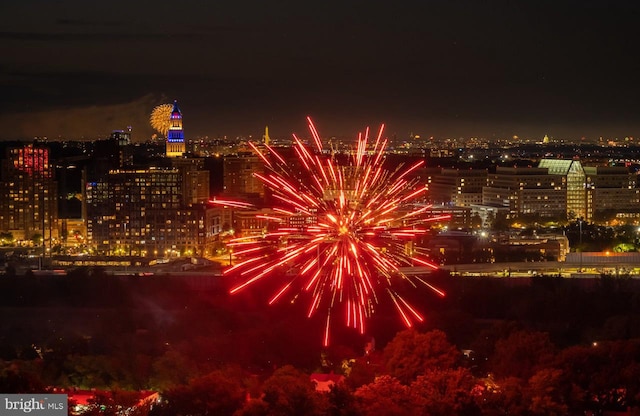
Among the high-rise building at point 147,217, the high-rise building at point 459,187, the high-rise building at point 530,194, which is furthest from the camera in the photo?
the high-rise building at point 459,187

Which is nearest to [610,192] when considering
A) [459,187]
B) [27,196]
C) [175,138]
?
[459,187]

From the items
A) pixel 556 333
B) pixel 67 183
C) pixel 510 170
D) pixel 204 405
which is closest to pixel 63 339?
pixel 204 405

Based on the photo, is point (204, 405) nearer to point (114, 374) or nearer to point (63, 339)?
point (114, 374)

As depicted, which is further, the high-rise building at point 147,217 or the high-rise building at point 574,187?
the high-rise building at point 574,187

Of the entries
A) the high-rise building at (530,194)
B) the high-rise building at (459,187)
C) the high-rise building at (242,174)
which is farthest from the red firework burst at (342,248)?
the high-rise building at (242,174)

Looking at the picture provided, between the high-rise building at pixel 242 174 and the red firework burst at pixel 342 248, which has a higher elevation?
the high-rise building at pixel 242 174

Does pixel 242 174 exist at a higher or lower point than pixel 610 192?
higher

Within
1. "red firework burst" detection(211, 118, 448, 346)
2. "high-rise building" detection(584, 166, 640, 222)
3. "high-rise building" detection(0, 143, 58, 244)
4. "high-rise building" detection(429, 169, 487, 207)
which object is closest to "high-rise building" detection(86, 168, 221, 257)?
"high-rise building" detection(0, 143, 58, 244)

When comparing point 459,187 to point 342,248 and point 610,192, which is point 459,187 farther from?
point 342,248

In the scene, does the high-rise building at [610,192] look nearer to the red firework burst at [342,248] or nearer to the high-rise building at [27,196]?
the red firework burst at [342,248]
